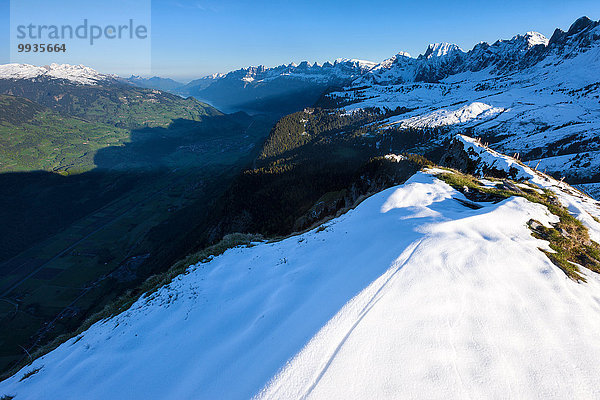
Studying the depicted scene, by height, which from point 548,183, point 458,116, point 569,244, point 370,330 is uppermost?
point 458,116

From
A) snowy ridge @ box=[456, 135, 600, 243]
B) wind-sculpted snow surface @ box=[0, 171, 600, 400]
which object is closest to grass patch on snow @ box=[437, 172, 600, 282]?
wind-sculpted snow surface @ box=[0, 171, 600, 400]

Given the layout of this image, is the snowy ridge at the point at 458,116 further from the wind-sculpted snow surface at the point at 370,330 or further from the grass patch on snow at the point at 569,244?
the wind-sculpted snow surface at the point at 370,330

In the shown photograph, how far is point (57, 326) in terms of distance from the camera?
212 feet

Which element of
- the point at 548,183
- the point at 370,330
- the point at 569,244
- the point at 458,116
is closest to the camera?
the point at 370,330

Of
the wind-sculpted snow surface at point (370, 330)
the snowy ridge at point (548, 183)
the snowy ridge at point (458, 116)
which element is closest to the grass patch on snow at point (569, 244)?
the wind-sculpted snow surface at point (370, 330)

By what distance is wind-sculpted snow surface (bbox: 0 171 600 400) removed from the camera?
5.79 metres

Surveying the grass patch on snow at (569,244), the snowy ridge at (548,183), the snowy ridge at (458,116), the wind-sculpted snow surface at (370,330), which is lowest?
the wind-sculpted snow surface at (370,330)

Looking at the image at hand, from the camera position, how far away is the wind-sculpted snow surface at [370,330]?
19.0 ft

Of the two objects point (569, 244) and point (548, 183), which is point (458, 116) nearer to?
point (548, 183)

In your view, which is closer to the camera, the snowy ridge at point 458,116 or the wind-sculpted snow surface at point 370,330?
the wind-sculpted snow surface at point 370,330

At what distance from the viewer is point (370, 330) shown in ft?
21.8

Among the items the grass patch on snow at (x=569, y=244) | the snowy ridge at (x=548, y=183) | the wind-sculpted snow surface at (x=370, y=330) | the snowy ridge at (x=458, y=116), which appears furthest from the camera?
the snowy ridge at (x=458, y=116)

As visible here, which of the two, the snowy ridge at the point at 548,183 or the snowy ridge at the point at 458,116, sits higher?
the snowy ridge at the point at 458,116

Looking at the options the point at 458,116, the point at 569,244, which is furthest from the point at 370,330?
the point at 458,116
